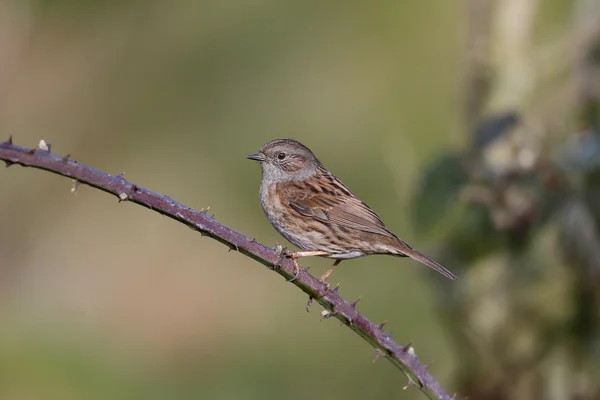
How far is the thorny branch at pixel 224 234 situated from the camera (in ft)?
7.59

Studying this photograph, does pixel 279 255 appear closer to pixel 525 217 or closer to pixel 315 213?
pixel 315 213

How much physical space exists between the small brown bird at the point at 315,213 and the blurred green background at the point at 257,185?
22cm

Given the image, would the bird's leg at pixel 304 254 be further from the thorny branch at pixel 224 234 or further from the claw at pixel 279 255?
the claw at pixel 279 255

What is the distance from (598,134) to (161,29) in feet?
22.8

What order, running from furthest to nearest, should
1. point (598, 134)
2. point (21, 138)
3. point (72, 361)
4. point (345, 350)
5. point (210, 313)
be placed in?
point (21, 138), point (210, 313), point (345, 350), point (72, 361), point (598, 134)

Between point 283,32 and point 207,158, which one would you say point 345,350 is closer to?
point 207,158

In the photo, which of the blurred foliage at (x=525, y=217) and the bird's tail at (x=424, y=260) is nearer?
the bird's tail at (x=424, y=260)

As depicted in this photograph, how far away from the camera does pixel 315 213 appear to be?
4555 mm

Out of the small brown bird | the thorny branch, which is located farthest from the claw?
the small brown bird

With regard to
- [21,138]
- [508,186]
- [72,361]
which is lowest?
[72,361]

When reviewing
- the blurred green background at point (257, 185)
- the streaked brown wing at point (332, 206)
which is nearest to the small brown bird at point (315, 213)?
the streaked brown wing at point (332, 206)

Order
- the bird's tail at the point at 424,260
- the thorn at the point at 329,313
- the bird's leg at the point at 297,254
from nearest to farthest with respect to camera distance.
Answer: the thorn at the point at 329,313 → the bird's leg at the point at 297,254 → the bird's tail at the point at 424,260

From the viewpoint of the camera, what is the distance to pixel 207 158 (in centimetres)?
962

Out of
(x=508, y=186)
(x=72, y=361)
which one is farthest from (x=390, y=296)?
(x=508, y=186)
